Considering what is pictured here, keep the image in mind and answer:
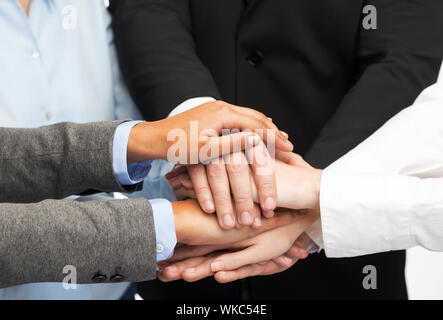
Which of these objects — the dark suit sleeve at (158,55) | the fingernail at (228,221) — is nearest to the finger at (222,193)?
the fingernail at (228,221)

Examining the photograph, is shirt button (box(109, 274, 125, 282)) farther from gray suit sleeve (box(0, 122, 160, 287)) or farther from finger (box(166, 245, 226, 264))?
finger (box(166, 245, 226, 264))

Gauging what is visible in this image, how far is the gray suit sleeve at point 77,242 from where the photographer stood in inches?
33.4

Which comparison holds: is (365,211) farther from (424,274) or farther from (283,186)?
(424,274)

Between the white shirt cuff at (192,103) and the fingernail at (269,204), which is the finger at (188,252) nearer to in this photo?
the fingernail at (269,204)

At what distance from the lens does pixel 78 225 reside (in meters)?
0.88

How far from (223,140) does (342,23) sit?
14.3 inches

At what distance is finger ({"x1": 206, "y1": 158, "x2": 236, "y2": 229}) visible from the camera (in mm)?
999

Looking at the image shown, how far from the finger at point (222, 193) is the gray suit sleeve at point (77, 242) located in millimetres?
139

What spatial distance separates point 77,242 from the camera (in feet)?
2.85

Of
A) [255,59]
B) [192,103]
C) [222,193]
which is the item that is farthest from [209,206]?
[255,59]

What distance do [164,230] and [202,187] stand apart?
0.11 meters

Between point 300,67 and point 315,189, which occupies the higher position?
point 300,67

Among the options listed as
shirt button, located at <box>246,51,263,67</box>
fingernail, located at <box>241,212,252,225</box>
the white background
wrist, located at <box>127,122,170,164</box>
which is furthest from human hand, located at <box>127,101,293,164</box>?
the white background
